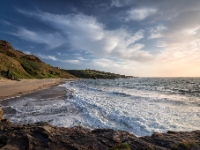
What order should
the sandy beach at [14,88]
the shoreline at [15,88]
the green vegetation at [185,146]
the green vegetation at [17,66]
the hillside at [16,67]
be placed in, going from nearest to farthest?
the green vegetation at [185,146] < the shoreline at [15,88] < the sandy beach at [14,88] < the hillside at [16,67] < the green vegetation at [17,66]

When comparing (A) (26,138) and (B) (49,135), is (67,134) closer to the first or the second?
(B) (49,135)

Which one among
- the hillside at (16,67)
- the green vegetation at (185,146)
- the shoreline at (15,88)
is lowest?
the shoreline at (15,88)

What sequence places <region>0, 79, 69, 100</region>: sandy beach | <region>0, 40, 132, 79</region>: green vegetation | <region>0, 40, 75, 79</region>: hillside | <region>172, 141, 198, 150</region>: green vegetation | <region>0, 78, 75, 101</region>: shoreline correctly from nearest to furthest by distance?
<region>172, 141, 198, 150</region>: green vegetation < <region>0, 78, 75, 101</region>: shoreline < <region>0, 79, 69, 100</region>: sandy beach < <region>0, 40, 75, 79</region>: hillside < <region>0, 40, 132, 79</region>: green vegetation

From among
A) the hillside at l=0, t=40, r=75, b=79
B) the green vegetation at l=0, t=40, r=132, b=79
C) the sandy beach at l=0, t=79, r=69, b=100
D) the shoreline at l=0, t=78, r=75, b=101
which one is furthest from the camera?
the green vegetation at l=0, t=40, r=132, b=79

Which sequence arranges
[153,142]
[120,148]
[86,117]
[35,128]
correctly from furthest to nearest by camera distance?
[86,117], [35,128], [153,142], [120,148]

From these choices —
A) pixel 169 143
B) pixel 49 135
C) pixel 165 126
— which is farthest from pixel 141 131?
pixel 49 135

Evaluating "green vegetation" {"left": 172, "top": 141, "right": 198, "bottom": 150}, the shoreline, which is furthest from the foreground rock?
the shoreline

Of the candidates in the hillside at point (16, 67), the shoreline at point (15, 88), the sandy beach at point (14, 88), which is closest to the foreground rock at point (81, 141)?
the shoreline at point (15, 88)

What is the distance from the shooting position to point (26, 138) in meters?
5.34

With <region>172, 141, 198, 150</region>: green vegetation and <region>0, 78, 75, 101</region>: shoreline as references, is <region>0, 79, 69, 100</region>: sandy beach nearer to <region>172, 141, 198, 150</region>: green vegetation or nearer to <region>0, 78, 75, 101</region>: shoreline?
<region>0, 78, 75, 101</region>: shoreline

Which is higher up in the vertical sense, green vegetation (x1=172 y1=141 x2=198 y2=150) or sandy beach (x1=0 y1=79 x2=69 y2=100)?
green vegetation (x1=172 y1=141 x2=198 y2=150)

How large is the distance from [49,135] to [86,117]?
278 inches

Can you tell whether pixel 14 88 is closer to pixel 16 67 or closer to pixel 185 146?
pixel 185 146

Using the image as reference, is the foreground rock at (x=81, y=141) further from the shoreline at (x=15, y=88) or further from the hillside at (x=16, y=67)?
the hillside at (x=16, y=67)
